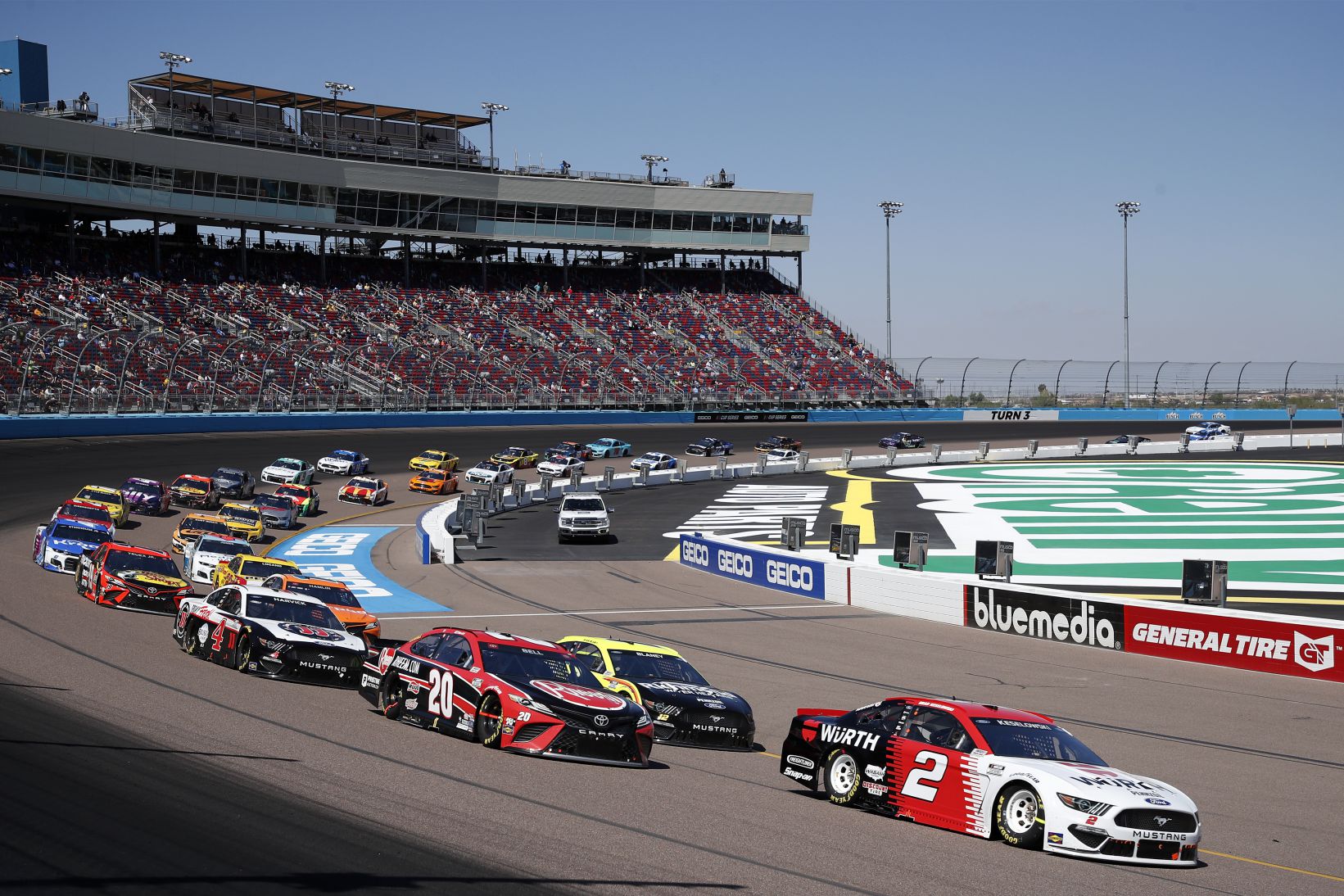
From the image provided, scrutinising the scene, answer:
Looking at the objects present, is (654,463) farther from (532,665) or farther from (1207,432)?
(532,665)

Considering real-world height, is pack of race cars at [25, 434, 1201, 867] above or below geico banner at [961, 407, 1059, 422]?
below

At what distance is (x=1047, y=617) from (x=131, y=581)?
17158 mm

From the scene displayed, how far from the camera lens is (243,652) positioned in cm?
1748

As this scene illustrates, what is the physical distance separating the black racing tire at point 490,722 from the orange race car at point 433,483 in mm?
42845

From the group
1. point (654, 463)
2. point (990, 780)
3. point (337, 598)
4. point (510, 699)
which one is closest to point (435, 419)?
point (654, 463)

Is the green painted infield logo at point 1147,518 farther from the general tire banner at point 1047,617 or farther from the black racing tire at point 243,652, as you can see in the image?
the black racing tire at point 243,652

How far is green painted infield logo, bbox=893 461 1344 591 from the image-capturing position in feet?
118

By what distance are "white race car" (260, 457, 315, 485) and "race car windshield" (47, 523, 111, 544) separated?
22783 mm

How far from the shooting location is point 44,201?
78188mm

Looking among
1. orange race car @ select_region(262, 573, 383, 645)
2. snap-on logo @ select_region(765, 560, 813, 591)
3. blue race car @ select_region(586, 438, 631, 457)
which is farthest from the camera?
blue race car @ select_region(586, 438, 631, 457)

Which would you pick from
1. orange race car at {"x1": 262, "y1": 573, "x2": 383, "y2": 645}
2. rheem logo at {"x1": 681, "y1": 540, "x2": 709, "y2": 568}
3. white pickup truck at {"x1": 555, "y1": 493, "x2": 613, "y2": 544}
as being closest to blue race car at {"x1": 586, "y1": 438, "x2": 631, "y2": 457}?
white pickup truck at {"x1": 555, "y1": 493, "x2": 613, "y2": 544}

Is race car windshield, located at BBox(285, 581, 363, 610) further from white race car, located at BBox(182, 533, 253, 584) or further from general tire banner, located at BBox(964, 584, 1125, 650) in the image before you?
general tire banner, located at BBox(964, 584, 1125, 650)

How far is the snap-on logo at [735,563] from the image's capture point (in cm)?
3428

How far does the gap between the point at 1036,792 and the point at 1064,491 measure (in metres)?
48.1
